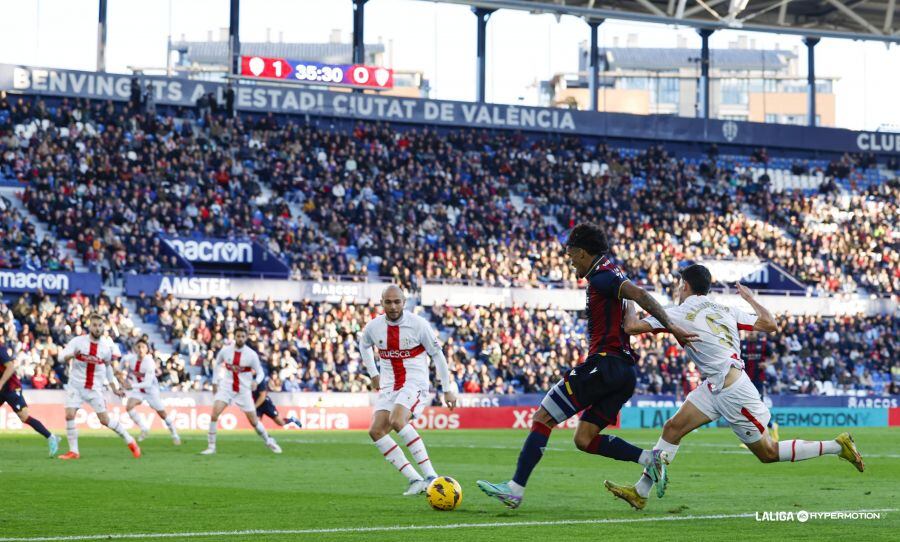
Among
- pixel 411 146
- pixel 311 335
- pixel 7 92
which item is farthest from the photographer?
pixel 411 146

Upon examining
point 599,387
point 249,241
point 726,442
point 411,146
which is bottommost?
point 726,442

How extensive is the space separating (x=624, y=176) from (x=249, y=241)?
19306 millimetres

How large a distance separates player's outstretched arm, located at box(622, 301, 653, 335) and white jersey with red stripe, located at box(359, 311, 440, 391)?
385cm

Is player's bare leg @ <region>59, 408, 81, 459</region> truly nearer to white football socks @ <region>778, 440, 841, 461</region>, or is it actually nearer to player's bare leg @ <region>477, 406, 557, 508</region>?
player's bare leg @ <region>477, 406, 557, 508</region>

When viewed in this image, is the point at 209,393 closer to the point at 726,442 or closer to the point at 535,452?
the point at 726,442

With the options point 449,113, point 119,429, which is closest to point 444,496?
point 119,429

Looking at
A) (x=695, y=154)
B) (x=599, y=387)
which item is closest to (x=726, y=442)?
(x=599, y=387)

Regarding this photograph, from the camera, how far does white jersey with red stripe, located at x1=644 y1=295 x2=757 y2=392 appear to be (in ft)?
41.3

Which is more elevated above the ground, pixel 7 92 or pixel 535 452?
pixel 7 92

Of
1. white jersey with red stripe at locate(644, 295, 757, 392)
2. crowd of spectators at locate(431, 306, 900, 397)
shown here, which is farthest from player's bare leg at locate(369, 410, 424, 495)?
crowd of spectators at locate(431, 306, 900, 397)

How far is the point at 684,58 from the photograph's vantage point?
523 feet

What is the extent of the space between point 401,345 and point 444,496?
296cm

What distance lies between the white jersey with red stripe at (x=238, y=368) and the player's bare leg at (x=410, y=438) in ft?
36.5

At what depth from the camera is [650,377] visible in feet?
155
